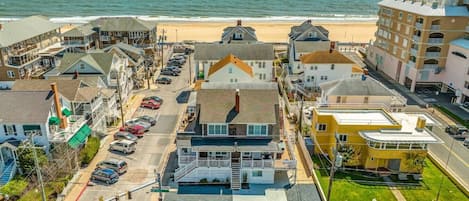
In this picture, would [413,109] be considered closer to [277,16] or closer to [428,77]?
[428,77]

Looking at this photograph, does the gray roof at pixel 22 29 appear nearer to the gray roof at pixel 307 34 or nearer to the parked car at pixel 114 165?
the parked car at pixel 114 165

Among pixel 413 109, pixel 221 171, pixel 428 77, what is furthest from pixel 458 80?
pixel 221 171

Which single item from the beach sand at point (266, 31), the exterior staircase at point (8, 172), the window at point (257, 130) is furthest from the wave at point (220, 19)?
the exterior staircase at point (8, 172)

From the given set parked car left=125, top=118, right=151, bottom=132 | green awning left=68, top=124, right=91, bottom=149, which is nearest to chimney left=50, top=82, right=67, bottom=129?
green awning left=68, top=124, right=91, bottom=149

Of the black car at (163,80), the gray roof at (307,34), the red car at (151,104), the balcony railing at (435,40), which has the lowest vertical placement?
the red car at (151,104)

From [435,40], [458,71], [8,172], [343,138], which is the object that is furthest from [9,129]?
[458,71]

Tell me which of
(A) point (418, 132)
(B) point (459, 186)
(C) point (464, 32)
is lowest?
(B) point (459, 186)

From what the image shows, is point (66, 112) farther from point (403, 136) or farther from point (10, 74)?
point (403, 136)
